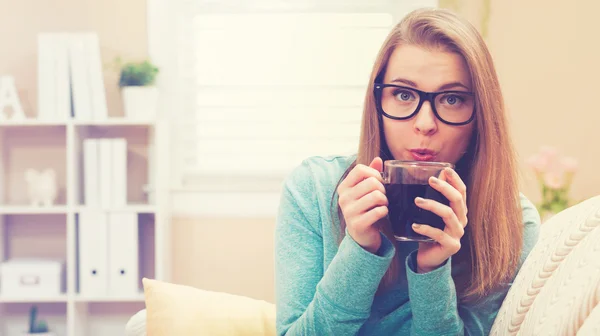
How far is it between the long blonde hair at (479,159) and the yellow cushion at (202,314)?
1.20ft

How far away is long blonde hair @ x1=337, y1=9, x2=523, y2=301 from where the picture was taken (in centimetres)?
112

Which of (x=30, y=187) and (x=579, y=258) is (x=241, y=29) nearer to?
(x=30, y=187)

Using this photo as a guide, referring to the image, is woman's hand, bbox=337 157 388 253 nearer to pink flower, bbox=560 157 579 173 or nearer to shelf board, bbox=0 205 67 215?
pink flower, bbox=560 157 579 173

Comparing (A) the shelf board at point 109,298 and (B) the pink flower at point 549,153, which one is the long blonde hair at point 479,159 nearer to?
(B) the pink flower at point 549,153

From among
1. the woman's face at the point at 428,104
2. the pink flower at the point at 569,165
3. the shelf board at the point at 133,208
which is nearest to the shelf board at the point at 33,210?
the shelf board at the point at 133,208

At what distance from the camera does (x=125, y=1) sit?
3289 millimetres

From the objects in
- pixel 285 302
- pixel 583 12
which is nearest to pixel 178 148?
pixel 583 12

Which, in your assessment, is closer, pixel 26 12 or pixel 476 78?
pixel 476 78

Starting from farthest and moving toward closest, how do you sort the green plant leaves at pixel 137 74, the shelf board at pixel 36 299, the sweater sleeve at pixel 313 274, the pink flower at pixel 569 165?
1. the green plant leaves at pixel 137 74
2. the shelf board at pixel 36 299
3. the pink flower at pixel 569 165
4. the sweater sleeve at pixel 313 274

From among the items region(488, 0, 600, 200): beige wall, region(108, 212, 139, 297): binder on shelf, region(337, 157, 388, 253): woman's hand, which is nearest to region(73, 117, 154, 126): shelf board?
region(108, 212, 139, 297): binder on shelf

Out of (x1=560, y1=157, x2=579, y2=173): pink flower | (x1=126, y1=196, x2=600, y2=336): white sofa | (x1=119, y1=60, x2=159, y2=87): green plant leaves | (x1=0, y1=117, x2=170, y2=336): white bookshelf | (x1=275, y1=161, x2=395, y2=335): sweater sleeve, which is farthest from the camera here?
(x1=0, y1=117, x2=170, y2=336): white bookshelf

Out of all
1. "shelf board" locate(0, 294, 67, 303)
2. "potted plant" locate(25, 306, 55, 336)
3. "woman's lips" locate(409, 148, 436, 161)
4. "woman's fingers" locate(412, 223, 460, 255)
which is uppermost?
"woman's lips" locate(409, 148, 436, 161)

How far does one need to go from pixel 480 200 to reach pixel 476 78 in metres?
0.22

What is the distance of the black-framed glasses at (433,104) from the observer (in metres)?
1.09
